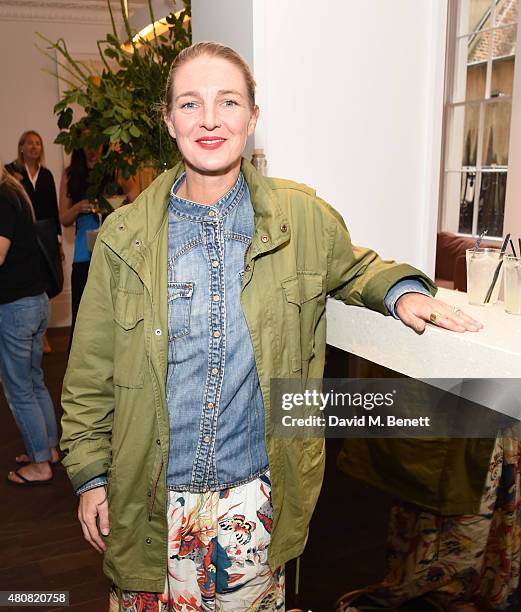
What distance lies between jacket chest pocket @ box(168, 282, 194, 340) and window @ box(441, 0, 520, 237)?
733 centimetres

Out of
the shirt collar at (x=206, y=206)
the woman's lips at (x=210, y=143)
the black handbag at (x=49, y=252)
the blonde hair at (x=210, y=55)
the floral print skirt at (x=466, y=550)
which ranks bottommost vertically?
the floral print skirt at (x=466, y=550)

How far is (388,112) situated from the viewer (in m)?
2.26

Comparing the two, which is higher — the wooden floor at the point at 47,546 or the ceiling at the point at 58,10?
the ceiling at the point at 58,10

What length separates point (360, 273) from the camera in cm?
164

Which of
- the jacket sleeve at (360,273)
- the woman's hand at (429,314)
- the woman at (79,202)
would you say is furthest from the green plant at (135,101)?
the woman at (79,202)

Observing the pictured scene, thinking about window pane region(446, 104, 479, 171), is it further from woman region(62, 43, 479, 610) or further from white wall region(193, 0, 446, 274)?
woman region(62, 43, 479, 610)

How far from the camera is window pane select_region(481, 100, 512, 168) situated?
8047 millimetres

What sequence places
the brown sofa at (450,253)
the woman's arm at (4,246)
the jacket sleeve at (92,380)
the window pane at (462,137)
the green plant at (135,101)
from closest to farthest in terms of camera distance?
the jacket sleeve at (92,380), the green plant at (135,101), the woman's arm at (4,246), the brown sofa at (450,253), the window pane at (462,137)

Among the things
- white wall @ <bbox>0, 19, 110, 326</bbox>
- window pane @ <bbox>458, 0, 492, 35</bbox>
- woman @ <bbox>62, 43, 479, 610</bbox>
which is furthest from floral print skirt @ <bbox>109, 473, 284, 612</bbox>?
window pane @ <bbox>458, 0, 492, 35</bbox>

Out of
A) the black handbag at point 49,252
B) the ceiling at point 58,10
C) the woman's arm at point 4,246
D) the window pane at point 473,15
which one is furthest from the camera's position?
the window pane at point 473,15

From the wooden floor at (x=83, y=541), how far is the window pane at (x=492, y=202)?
5.38 meters

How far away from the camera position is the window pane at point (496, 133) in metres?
8.05

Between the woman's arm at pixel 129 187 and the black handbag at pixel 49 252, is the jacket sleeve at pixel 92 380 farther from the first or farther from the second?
the black handbag at pixel 49 252

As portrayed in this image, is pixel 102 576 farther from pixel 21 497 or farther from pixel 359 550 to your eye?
pixel 359 550
